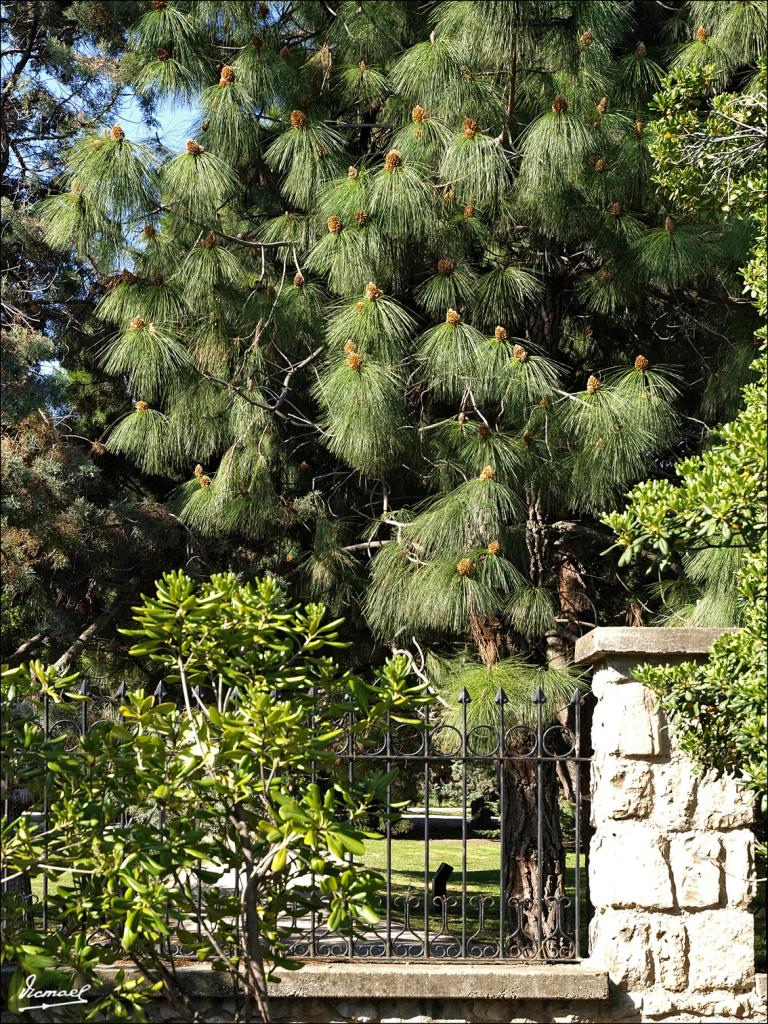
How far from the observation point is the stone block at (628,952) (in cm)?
410

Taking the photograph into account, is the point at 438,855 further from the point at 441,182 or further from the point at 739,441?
the point at 739,441

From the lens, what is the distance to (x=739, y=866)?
413 centimetres

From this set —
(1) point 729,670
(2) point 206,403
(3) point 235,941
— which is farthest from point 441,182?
(3) point 235,941

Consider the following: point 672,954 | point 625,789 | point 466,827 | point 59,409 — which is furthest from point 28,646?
point 672,954

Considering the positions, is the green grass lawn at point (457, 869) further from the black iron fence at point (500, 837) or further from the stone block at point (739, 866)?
the stone block at point (739, 866)

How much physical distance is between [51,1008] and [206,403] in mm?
3204

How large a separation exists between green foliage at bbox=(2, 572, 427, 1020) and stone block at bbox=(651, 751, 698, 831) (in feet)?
3.42

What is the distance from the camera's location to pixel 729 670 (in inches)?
145

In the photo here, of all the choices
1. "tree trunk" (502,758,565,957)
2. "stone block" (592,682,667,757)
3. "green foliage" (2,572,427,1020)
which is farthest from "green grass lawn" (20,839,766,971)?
"green foliage" (2,572,427,1020)

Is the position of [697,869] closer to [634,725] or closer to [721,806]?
[721,806]

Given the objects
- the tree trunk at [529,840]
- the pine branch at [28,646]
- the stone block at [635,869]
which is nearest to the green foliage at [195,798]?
the stone block at [635,869]

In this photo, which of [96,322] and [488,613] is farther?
[96,322]

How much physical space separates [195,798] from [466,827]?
2.99 meters

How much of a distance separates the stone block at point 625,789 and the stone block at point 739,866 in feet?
1.08
